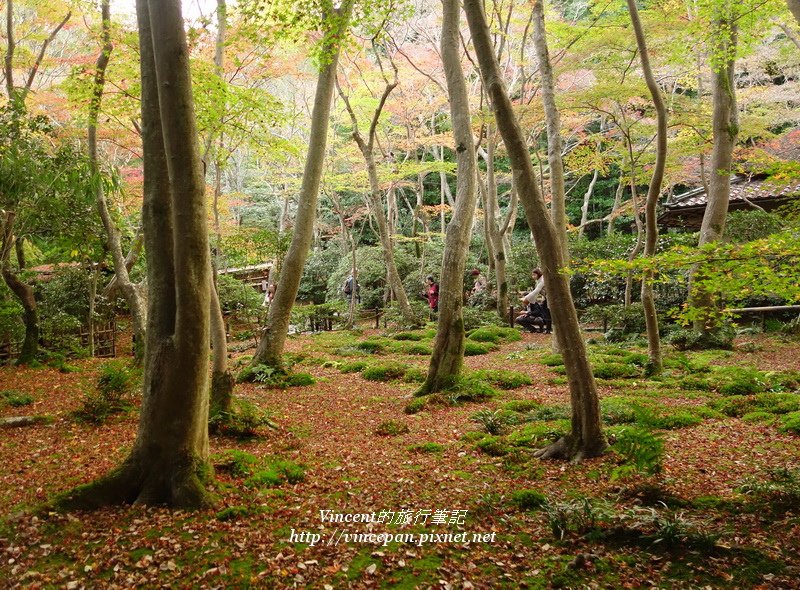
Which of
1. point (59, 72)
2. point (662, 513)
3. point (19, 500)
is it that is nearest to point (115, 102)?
point (19, 500)

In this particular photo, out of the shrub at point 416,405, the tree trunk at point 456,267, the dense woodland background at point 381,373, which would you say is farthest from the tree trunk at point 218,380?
the tree trunk at point 456,267

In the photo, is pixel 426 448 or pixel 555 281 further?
pixel 426 448

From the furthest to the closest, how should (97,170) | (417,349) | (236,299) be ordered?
(236,299), (417,349), (97,170)

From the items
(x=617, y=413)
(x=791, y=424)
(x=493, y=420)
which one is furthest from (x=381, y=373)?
(x=791, y=424)

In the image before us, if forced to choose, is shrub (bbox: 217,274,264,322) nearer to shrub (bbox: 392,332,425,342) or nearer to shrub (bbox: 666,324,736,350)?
shrub (bbox: 392,332,425,342)

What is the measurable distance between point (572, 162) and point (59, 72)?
16.2m

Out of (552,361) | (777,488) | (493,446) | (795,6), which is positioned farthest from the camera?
(552,361)

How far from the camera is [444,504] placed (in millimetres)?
4148

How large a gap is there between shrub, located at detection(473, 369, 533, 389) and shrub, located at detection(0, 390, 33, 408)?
632 centimetres

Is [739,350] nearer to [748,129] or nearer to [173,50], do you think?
[748,129]

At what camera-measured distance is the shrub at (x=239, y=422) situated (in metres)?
5.78

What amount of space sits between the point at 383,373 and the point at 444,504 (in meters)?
5.31

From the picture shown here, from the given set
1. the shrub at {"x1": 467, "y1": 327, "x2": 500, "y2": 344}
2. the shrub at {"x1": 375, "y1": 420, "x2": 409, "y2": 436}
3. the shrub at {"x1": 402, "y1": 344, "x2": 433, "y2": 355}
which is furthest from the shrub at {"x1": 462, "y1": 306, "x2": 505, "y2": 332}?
the shrub at {"x1": 375, "y1": 420, "x2": 409, "y2": 436}

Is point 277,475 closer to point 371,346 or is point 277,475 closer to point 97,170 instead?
point 97,170
